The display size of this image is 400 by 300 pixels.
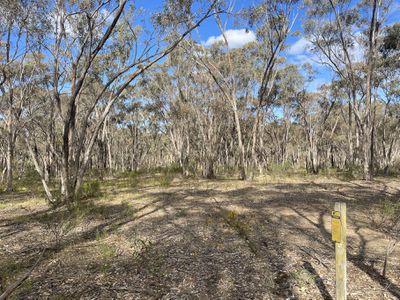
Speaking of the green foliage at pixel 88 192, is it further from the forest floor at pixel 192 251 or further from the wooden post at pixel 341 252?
the wooden post at pixel 341 252

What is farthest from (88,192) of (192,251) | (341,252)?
(341,252)

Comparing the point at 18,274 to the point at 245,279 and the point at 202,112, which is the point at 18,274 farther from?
the point at 202,112

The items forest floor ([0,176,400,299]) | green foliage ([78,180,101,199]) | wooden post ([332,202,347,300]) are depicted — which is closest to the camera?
wooden post ([332,202,347,300])

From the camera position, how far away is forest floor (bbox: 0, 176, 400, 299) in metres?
3.91

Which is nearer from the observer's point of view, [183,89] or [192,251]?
[192,251]

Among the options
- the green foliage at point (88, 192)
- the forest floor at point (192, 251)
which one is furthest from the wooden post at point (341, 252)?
the green foliage at point (88, 192)

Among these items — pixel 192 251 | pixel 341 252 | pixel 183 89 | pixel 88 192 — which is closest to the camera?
pixel 341 252

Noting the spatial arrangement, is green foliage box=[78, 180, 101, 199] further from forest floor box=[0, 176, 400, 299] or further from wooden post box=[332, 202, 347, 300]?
wooden post box=[332, 202, 347, 300]

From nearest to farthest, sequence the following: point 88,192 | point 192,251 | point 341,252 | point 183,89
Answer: point 341,252
point 192,251
point 88,192
point 183,89

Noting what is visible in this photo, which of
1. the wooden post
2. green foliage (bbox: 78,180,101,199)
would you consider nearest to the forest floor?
the wooden post

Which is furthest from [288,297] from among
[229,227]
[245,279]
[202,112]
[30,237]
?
[202,112]

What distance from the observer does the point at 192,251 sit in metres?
5.35

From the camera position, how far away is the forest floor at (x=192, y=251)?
3914 millimetres

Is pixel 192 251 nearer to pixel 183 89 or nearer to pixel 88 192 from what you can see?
pixel 88 192
